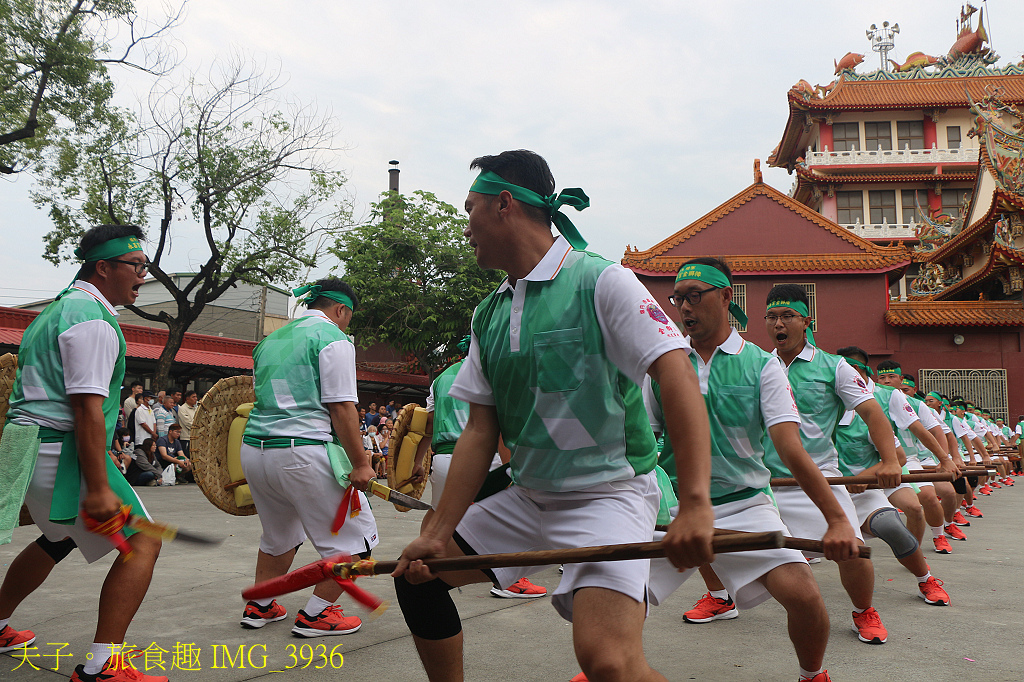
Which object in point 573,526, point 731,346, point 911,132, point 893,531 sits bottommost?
point 893,531

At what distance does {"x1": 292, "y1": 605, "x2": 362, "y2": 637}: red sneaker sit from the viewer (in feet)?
14.4

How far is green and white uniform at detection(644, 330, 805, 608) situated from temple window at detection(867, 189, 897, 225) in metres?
36.6

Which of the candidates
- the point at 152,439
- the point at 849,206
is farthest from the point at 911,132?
the point at 152,439

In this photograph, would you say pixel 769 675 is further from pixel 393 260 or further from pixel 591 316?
pixel 393 260

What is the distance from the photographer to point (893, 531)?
5.02m

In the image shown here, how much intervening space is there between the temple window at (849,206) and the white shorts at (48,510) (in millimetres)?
37548

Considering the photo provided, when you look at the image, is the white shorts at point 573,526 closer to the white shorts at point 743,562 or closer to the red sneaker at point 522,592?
the white shorts at point 743,562

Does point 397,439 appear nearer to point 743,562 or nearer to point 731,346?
point 731,346

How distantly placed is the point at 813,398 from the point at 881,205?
35.8m

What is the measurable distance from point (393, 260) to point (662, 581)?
25.6 metres

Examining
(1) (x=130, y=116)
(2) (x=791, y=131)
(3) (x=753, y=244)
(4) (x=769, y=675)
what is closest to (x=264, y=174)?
(1) (x=130, y=116)

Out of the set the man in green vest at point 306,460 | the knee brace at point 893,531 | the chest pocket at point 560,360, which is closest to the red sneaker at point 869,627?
the knee brace at point 893,531

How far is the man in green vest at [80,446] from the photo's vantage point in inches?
134

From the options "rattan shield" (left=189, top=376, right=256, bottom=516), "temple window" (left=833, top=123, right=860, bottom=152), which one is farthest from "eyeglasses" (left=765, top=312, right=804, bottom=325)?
"temple window" (left=833, top=123, right=860, bottom=152)
